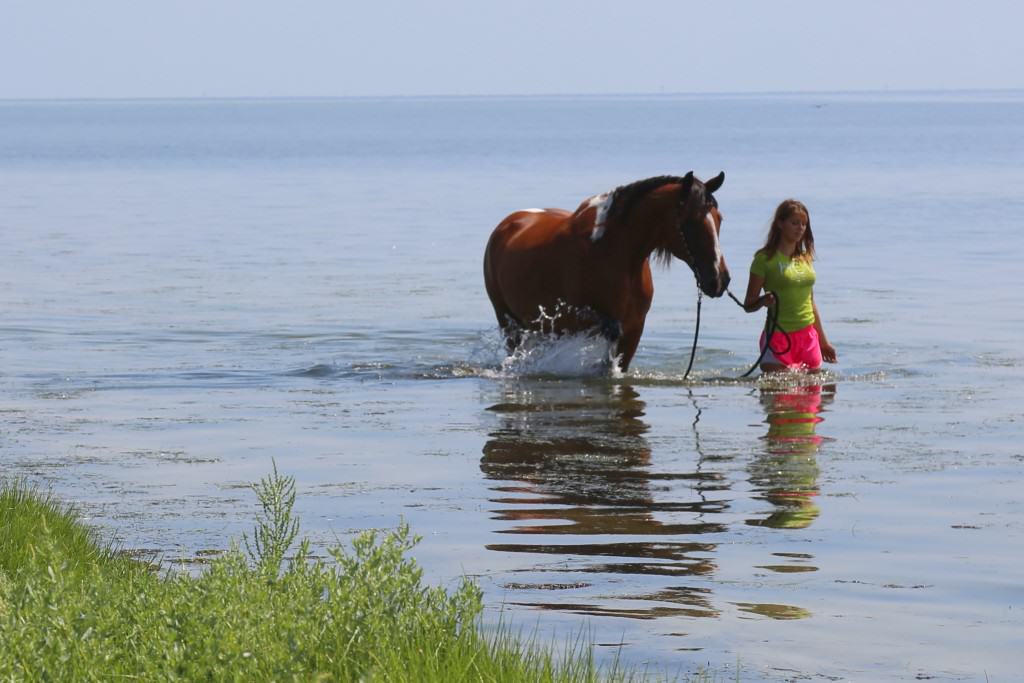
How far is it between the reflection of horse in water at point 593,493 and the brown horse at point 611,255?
57 centimetres

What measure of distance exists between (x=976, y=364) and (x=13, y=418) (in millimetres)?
7645

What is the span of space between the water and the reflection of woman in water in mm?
37

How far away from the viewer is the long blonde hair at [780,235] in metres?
11.5

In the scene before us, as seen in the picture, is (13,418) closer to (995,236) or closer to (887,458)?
(887,458)

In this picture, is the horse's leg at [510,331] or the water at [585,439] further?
the horse's leg at [510,331]

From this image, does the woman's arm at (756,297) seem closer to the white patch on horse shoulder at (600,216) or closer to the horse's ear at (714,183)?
the horse's ear at (714,183)

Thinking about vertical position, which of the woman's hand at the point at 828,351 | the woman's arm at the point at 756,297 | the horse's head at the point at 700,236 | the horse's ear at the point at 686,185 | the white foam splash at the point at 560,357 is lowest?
the white foam splash at the point at 560,357

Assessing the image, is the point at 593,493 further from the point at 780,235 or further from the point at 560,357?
the point at 560,357

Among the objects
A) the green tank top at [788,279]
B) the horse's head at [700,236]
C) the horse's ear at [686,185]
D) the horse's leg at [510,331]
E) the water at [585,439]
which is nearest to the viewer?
the water at [585,439]

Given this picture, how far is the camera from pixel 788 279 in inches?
462

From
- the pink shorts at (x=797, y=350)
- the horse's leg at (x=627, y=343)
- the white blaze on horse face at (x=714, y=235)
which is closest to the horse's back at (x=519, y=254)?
the horse's leg at (x=627, y=343)

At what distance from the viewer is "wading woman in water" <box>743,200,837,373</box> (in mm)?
11633

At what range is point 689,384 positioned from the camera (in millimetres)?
12867

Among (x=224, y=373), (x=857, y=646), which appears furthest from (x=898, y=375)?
(x=857, y=646)
